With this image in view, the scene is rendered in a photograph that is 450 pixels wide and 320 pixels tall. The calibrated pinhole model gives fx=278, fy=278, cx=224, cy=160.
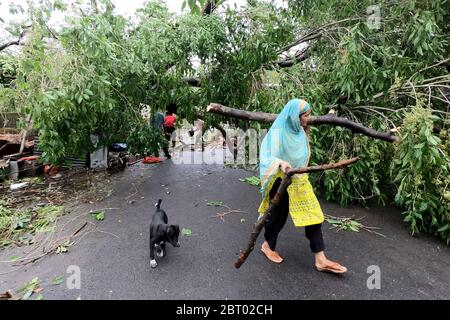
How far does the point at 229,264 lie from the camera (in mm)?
3037

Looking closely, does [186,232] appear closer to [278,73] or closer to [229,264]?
[229,264]

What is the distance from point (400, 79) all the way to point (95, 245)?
4638mm

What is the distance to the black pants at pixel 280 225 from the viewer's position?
8.84 feet

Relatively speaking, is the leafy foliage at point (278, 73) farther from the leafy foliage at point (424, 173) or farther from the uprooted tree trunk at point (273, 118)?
the uprooted tree trunk at point (273, 118)

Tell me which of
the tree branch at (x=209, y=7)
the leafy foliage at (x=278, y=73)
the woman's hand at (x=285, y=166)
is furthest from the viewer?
the tree branch at (x=209, y=7)

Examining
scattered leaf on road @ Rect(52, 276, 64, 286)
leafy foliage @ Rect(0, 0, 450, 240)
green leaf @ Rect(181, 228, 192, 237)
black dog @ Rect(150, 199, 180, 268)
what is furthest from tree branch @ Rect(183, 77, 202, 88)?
scattered leaf on road @ Rect(52, 276, 64, 286)

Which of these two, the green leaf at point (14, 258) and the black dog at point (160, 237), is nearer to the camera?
the black dog at point (160, 237)

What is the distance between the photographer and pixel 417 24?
139 inches

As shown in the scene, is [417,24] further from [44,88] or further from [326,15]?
[44,88]

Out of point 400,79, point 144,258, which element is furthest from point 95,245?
point 400,79

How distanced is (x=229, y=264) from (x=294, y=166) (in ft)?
4.30

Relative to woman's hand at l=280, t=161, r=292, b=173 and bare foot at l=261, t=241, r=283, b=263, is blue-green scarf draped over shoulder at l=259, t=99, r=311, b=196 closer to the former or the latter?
woman's hand at l=280, t=161, r=292, b=173

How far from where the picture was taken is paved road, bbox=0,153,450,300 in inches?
103

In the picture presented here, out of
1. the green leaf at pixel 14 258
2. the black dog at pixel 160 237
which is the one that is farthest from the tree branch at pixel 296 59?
the green leaf at pixel 14 258
